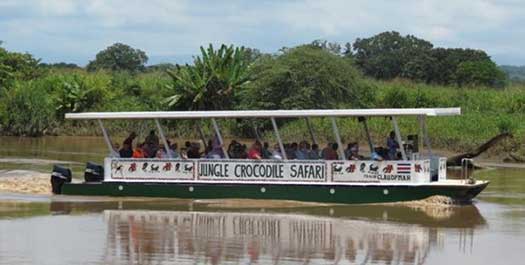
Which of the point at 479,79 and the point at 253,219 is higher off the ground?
the point at 479,79

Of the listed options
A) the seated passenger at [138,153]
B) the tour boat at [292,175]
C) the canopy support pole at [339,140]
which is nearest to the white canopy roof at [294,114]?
the tour boat at [292,175]

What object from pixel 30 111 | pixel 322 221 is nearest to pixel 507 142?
pixel 322 221

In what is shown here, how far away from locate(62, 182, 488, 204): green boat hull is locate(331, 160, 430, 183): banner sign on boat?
6.4 inches

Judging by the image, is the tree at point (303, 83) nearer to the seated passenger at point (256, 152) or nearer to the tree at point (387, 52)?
the seated passenger at point (256, 152)

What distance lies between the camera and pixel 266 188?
23.0 metres

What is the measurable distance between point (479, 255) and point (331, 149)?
642cm

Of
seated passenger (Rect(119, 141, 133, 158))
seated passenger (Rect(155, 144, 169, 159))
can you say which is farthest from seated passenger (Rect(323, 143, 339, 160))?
seated passenger (Rect(119, 141, 133, 158))

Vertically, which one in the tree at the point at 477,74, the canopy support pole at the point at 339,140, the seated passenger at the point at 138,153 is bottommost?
the seated passenger at the point at 138,153

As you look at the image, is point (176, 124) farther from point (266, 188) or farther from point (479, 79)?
point (479, 79)

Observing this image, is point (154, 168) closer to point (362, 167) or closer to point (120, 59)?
point (362, 167)

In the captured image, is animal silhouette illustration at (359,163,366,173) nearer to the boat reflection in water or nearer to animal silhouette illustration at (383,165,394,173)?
animal silhouette illustration at (383,165,394,173)

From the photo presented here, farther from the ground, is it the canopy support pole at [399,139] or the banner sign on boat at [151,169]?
the canopy support pole at [399,139]

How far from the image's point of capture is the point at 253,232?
1933cm

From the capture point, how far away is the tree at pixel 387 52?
80812 millimetres
